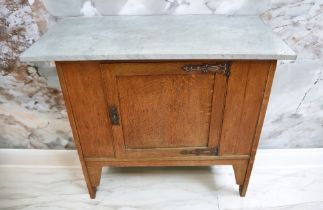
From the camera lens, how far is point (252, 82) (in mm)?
911

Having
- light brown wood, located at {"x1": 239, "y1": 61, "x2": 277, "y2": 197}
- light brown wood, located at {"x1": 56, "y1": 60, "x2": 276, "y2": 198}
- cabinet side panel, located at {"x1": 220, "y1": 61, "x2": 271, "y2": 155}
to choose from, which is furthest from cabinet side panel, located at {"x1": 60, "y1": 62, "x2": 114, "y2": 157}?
light brown wood, located at {"x1": 239, "y1": 61, "x2": 277, "y2": 197}

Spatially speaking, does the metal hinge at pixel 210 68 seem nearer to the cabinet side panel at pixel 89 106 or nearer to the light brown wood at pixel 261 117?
the light brown wood at pixel 261 117

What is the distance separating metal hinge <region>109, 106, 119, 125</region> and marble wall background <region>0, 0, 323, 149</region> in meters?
0.40

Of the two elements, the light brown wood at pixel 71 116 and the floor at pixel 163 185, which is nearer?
the light brown wood at pixel 71 116

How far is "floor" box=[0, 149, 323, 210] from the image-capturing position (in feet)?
4.34

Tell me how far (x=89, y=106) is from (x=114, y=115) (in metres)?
0.09

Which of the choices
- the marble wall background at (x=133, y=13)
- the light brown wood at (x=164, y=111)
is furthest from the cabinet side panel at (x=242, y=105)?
the marble wall background at (x=133, y=13)

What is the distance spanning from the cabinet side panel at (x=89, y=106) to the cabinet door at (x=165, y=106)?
3 centimetres

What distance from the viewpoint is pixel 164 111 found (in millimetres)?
989

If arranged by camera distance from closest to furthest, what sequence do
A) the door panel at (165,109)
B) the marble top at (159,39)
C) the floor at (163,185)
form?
the marble top at (159,39) < the door panel at (165,109) < the floor at (163,185)

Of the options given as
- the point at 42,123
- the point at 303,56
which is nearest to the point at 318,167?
the point at 303,56

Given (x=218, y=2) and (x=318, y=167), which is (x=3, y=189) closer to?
(x=218, y=2)

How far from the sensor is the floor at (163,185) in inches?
52.1

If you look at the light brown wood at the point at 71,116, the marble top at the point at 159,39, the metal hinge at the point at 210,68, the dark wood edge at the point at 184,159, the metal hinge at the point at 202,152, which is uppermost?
the marble top at the point at 159,39
